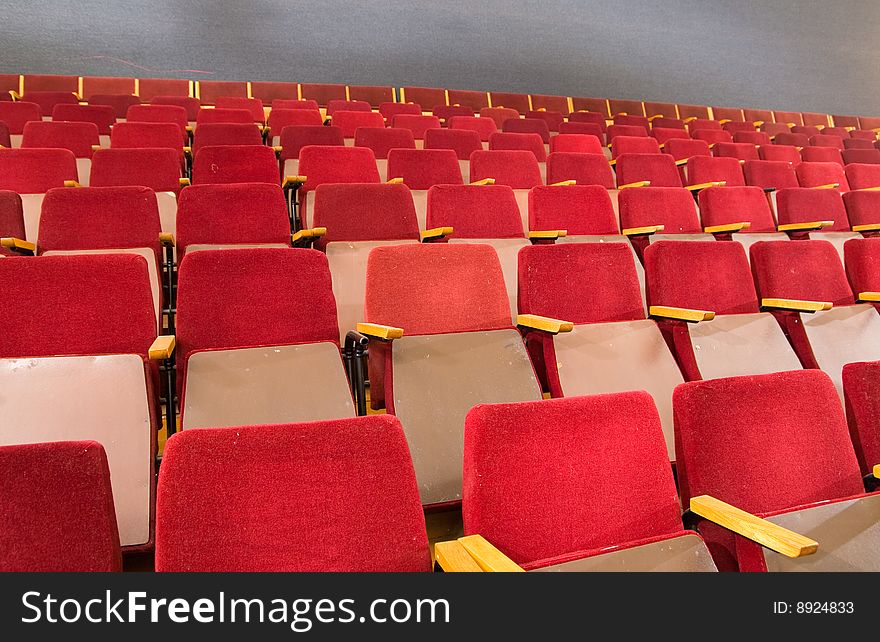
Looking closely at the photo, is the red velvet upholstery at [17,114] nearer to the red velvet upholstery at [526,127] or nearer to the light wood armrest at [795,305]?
the red velvet upholstery at [526,127]

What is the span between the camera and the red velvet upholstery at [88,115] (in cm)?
92

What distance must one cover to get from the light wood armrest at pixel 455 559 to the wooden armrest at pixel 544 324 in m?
0.19

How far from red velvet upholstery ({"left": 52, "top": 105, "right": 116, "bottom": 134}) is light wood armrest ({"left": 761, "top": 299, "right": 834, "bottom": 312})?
2.93 feet

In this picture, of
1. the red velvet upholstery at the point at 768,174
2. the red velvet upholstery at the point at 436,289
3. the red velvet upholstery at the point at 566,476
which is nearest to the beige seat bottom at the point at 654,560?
the red velvet upholstery at the point at 566,476

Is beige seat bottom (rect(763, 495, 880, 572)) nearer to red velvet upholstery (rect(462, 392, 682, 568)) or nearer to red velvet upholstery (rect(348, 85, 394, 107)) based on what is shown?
red velvet upholstery (rect(462, 392, 682, 568))

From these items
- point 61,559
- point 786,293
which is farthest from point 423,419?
point 786,293

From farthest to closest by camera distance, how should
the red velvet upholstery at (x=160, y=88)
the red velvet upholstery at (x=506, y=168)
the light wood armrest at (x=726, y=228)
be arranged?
1. the red velvet upholstery at (x=160, y=88)
2. the red velvet upholstery at (x=506, y=168)
3. the light wood armrest at (x=726, y=228)

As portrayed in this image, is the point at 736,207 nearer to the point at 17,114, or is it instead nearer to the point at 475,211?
the point at 475,211

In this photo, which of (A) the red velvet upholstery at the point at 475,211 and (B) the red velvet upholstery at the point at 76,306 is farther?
(A) the red velvet upholstery at the point at 475,211

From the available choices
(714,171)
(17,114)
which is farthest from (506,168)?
(17,114)

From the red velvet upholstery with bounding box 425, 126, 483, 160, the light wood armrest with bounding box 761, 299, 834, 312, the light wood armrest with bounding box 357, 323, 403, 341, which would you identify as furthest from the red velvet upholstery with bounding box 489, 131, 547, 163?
the light wood armrest with bounding box 357, 323, 403, 341

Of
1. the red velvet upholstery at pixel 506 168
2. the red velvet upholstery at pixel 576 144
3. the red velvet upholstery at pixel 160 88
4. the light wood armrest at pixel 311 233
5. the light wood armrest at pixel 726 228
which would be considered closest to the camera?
the light wood armrest at pixel 311 233

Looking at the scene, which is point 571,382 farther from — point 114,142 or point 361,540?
point 114,142

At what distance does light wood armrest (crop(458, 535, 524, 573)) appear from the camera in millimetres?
198
